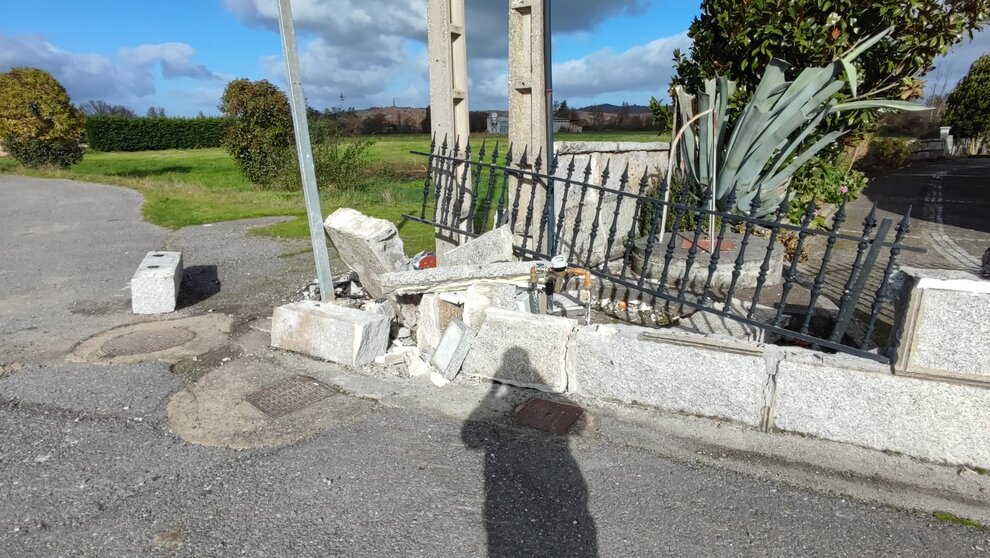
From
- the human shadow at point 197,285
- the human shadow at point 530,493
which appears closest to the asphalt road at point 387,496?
the human shadow at point 530,493

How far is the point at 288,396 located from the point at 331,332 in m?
0.63

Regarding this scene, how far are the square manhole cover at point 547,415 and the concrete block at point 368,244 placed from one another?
75.6 inches

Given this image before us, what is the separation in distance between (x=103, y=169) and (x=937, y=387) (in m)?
30.4

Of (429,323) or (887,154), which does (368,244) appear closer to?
(429,323)

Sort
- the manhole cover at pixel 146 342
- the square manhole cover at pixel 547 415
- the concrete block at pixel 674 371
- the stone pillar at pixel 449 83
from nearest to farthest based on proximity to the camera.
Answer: the concrete block at pixel 674 371 → the square manhole cover at pixel 547 415 → the manhole cover at pixel 146 342 → the stone pillar at pixel 449 83

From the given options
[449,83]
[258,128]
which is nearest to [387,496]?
[449,83]

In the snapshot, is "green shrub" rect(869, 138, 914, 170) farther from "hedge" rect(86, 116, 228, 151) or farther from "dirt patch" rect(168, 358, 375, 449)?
"hedge" rect(86, 116, 228, 151)

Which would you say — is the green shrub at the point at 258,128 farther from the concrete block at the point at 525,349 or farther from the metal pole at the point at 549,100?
the concrete block at the point at 525,349

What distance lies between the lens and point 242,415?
347 cm

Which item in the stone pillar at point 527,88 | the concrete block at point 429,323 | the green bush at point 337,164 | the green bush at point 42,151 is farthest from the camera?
the green bush at point 42,151

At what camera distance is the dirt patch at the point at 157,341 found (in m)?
4.36

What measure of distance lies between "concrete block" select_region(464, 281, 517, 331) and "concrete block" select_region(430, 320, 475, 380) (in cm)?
11

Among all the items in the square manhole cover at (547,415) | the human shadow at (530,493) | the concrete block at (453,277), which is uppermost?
the concrete block at (453,277)

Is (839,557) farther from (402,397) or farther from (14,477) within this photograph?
(14,477)
